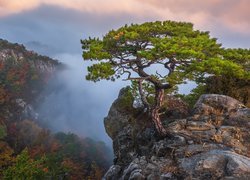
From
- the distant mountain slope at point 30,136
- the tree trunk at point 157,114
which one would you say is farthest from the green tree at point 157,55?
Result: the distant mountain slope at point 30,136

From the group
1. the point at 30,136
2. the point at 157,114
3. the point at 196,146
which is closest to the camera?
the point at 196,146

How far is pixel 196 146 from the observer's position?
66.5ft

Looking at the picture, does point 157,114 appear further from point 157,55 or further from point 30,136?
point 30,136

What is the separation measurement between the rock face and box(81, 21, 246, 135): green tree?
5.20ft

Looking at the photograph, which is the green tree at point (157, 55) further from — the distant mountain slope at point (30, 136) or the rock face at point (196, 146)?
the distant mountain slope at point (30, 136)

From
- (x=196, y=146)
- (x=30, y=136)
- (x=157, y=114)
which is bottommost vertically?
(x=196, y=146)

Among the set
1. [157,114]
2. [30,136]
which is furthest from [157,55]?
[30,136]

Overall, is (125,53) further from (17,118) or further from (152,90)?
(17,118)

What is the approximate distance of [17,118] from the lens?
470ft

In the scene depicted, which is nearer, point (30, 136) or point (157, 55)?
point (157, 55)

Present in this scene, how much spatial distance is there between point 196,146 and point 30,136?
10350 cm

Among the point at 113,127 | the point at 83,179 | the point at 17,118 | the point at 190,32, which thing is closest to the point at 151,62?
the point at 190,32

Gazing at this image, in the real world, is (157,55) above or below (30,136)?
below

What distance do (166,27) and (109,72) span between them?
4828 millimetres
